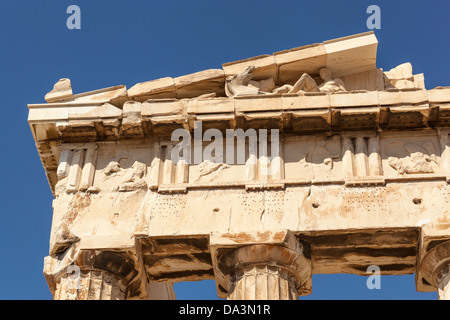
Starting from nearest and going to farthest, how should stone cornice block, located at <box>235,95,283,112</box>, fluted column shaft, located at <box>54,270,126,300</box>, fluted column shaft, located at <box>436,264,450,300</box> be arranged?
1. fluted column shaft, located at <box>436,264,450,300</box>
2. fluted column shaft, located at <box>54,270,126,300</box>
3. stone cornice block, located at <box>235,95,283,112</box>

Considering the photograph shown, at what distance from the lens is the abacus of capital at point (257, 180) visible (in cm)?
1625

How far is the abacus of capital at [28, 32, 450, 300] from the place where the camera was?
640 inches

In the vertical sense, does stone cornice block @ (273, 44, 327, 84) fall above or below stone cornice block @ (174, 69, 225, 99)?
above

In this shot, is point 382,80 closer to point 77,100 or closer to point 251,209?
point 251,209

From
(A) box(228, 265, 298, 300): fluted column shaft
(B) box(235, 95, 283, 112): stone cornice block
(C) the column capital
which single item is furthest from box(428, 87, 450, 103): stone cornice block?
(C) the column capital

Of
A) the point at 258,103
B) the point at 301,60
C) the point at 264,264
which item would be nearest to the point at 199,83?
the point at 258,103

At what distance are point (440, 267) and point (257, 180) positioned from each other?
3585 millimetres

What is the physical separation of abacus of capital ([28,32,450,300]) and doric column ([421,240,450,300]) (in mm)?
35

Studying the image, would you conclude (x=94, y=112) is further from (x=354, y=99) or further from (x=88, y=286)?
(x=354, y=99)

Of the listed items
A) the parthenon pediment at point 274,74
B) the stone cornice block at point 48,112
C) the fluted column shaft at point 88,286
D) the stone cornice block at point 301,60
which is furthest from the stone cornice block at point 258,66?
the fluted column shaft at point 88,286

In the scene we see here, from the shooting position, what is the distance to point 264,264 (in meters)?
16.2

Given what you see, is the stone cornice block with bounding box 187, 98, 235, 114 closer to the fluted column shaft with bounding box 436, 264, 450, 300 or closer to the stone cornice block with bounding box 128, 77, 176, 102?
the stone cornice block with bounding box 128, 77, 176, 102

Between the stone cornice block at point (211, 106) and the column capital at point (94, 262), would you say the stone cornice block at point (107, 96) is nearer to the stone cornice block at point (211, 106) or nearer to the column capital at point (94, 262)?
the stone cornice block at point (211, 106)

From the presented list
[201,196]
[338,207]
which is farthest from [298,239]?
[201,196]
